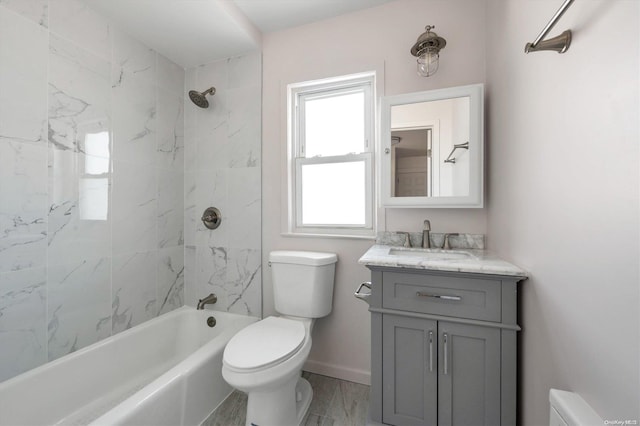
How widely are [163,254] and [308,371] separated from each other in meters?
1.36

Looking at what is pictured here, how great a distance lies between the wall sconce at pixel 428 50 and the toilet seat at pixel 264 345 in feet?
5.23

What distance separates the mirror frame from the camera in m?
1.35

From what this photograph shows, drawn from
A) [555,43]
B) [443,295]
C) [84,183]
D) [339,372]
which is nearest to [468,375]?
[443,295]

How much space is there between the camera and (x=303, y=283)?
1.59m

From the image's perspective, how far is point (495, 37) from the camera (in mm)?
1315

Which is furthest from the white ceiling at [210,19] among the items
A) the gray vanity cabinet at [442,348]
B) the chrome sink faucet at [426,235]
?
the gray vanity cabinet at [442,348]

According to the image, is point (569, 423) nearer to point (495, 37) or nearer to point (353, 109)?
point (495, 37)

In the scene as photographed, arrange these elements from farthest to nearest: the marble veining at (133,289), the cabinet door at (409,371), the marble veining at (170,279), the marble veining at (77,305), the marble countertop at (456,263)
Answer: the marble veining at (170,279)
the marble veining at (133,289)
the marble veining at (77,305)
the cabinet door at (409,371)
the marble countertop at (456,263)

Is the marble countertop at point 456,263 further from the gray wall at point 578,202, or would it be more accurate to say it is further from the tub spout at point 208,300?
the tub spout at point 208,300

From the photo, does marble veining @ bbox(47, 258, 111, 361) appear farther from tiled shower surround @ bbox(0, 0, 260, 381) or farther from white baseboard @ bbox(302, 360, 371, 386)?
white baseboard @ bbox(302, 360, 371, 386)

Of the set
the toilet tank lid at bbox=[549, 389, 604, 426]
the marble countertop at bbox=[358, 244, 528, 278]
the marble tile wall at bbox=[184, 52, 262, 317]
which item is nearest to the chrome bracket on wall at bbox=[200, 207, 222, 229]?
the marble tile wall at bbox=[184, 52, 262, 317]

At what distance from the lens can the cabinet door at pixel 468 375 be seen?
1.03 metres

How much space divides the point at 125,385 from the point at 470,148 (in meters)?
2.40

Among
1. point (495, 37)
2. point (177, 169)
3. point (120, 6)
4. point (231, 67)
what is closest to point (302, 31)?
point (231, 67)
